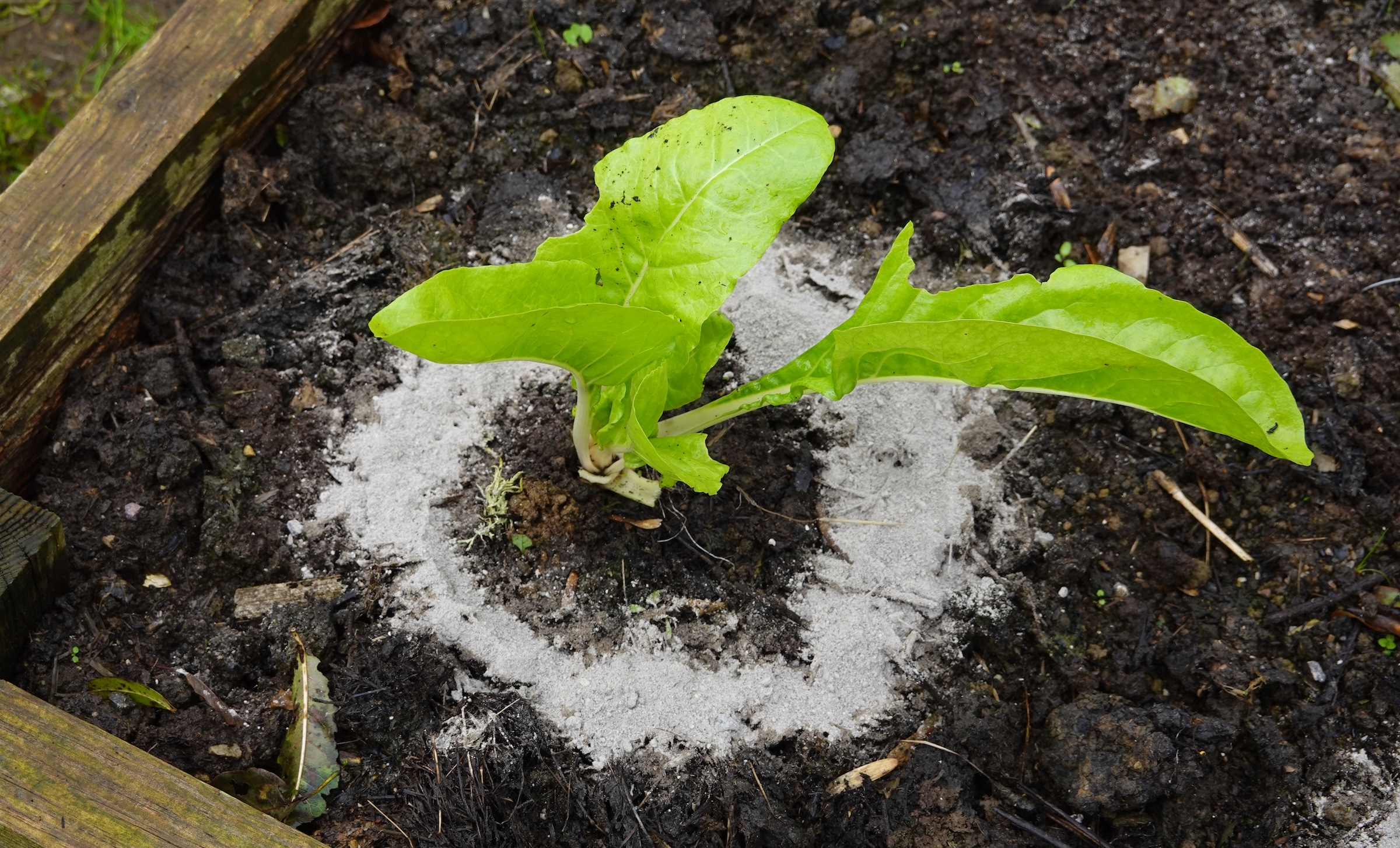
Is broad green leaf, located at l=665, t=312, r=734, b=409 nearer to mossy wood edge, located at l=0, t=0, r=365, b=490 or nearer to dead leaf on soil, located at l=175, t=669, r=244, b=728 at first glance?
dead leaf on soil, located at l=175, t=669, r=244, b=728

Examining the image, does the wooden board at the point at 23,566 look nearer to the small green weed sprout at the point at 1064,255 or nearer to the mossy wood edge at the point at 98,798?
the mossy wood edge at the point at 98,798

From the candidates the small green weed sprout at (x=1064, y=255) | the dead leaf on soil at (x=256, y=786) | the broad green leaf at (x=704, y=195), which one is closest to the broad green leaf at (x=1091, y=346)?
the broad green leaf at (x=704, y=195)

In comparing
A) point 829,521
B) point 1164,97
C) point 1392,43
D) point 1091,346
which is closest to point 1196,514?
point 829,521

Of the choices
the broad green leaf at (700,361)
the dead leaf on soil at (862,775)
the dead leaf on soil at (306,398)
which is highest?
the dead leaf on soil at (306,398)

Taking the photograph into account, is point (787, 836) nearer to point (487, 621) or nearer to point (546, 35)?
point (487, 621)

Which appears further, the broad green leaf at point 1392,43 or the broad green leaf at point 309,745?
the broad green leaf at point 1392,43

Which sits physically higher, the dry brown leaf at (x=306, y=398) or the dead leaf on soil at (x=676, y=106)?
the dead leaf on soil at (x=676, y=106)
